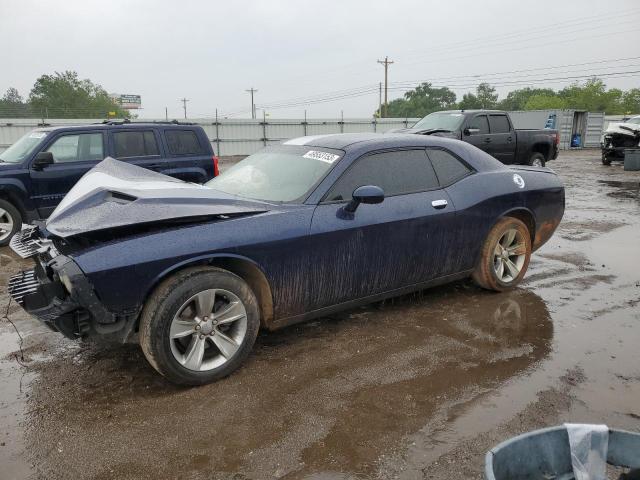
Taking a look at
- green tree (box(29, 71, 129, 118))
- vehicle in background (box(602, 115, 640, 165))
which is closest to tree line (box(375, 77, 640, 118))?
green tree (box(29, 71, 129, 118))

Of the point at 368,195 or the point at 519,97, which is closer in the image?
the point at 368,195

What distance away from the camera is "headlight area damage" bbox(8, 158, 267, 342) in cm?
294

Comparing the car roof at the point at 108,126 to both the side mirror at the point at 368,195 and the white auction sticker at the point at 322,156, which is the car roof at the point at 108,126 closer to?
the white auction sticker at the point at 322,156

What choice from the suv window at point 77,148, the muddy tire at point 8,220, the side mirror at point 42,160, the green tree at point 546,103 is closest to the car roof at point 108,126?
the suv window at point 77,148

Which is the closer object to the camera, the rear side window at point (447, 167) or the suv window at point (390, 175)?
the suv window at point (390, 175)

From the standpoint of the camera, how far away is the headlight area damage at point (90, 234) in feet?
9.63

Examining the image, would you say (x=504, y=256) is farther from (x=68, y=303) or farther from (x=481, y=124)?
(x=481, y=124)

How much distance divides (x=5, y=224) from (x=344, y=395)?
6463 millimetres

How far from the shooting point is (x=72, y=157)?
7.54m

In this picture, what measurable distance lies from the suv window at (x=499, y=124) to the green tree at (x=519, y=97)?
341 ft

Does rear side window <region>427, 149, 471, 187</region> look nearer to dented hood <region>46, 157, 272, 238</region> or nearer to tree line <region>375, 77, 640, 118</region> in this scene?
dented hood <region>46, 157, 272, 238</region>

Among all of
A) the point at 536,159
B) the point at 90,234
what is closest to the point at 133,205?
the point at 90,234

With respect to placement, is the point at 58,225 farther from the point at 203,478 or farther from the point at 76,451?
the point at 203,478

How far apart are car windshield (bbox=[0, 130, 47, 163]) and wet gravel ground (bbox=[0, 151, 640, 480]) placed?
3823 mm
